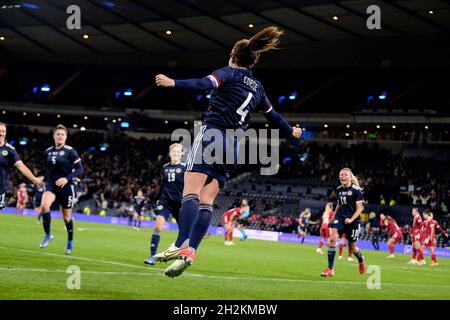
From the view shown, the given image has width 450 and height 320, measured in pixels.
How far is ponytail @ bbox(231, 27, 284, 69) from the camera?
8.43 meters

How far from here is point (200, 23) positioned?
1890 inches

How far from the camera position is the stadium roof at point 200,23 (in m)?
41.8

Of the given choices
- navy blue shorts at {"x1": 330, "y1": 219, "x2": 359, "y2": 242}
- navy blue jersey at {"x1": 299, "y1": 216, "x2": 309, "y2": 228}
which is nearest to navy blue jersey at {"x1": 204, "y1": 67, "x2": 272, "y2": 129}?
navy blue shorts at {"x1": 330, "y1": 219, "x2": 359, "y2": 242}

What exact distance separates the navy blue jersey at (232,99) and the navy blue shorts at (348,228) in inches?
365

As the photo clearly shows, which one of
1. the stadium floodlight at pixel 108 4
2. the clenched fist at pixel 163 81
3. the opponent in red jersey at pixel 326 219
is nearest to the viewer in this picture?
the clenched fist at pixel 163 81

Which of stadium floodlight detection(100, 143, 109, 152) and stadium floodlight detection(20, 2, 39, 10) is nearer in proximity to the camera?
stadium floodlight detection(20, 2, 39, 10)

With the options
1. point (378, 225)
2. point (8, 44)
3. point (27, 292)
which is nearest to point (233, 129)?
point (27, 292)

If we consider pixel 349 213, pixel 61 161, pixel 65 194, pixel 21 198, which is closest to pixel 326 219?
pixel 349 213

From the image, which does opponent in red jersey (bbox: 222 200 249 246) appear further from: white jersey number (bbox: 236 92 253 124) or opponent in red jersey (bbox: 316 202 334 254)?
white jersey number (bbox: 236 92 253 124)

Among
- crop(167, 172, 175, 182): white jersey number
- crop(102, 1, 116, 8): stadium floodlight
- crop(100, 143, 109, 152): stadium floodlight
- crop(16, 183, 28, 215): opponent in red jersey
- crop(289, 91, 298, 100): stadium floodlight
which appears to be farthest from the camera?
crop(100, 143, 109, 152): stadium floodlight

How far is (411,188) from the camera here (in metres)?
44.5

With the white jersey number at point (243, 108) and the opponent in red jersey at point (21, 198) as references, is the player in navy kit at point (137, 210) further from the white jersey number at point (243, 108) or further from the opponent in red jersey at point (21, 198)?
the white jersey number at point (243, 108)

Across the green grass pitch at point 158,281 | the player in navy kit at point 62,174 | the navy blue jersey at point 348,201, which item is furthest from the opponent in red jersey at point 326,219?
the player in navy kit at point 62,174

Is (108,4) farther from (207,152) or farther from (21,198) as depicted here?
(207,152)
